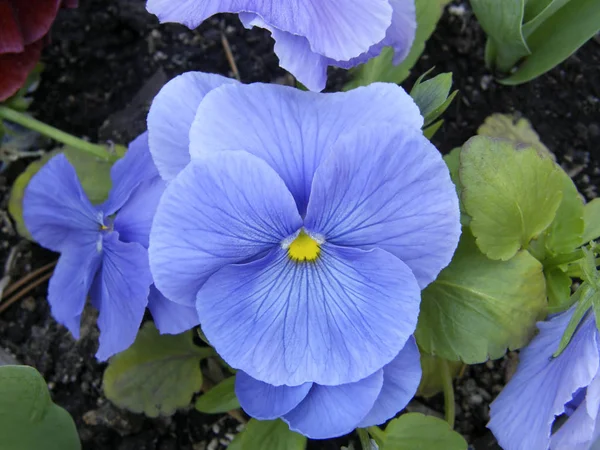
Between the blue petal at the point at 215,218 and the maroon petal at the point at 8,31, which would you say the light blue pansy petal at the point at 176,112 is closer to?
the blue petal at the point at 215,218

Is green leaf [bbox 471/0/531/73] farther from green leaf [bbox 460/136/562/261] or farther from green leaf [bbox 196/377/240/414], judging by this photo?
green leaf [bbox 196/377/240/414]

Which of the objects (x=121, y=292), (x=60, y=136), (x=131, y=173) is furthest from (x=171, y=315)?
(x=60, y=136)

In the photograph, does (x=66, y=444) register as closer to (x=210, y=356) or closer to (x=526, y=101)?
(x=210, y=356)

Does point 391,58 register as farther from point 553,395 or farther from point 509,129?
point 553,395

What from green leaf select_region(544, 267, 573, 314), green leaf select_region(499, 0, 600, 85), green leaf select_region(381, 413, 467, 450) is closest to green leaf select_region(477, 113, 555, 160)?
green leaf select_region(499, 0, 600, 85)

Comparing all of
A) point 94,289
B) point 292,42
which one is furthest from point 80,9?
point 292,42

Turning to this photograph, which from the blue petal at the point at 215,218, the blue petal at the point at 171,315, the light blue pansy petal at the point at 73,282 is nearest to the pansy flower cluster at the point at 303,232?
the blue petal at the point at 215,218
